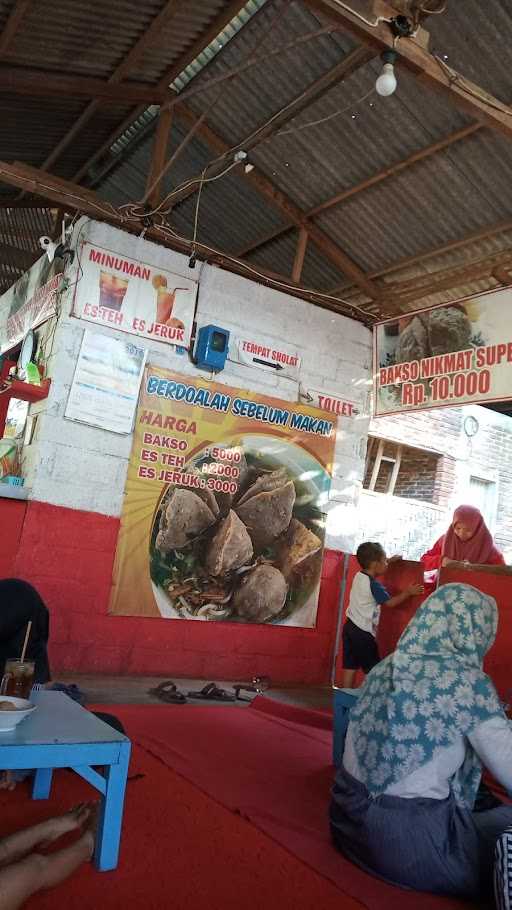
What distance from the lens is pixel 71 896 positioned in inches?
77.8

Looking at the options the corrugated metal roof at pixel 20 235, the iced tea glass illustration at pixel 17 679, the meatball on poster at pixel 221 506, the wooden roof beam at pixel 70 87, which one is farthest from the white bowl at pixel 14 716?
the corrugated metal roof at pixel 20 235

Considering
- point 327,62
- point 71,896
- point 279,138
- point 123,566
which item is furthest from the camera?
point 279,138

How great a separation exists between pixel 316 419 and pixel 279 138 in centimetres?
268

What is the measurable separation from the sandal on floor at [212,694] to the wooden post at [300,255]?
3.97 m

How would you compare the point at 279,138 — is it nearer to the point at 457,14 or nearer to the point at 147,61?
the point at 147,61

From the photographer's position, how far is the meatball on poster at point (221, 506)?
5.88 m

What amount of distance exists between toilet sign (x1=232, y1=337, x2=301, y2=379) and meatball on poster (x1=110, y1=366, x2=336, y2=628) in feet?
1.04

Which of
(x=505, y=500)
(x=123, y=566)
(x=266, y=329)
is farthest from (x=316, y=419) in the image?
(x=505, y=500)

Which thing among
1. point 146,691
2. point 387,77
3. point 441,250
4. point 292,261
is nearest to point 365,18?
point 387,77

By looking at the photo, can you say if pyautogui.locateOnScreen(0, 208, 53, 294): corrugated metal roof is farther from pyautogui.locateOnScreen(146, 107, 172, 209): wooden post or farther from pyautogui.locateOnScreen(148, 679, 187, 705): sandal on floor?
pyautogui.locateOnScreen(148, 679, 187, 705): sandal on floor

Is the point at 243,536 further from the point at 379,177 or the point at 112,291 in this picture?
the point at 379,177

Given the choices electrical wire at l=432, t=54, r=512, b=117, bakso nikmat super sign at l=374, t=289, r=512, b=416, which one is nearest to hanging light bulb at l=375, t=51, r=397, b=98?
electrical wire at l=432, t=54, r=512, b=117

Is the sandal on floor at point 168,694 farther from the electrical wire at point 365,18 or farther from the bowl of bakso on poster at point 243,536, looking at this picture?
the electrical wire at point 365,18

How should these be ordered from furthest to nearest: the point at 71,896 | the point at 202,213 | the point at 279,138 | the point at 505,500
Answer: the point at 505,500, the point at 202,213, the point at 279,138, the point at 71,896
